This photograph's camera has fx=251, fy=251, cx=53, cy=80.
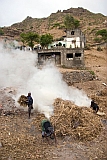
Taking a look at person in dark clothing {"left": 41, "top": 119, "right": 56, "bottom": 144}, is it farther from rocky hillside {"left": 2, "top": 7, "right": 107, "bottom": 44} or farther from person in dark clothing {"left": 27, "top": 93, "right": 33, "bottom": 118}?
rocky hillside {"left": 2, "top": 7, "right": 107, "bottom": 44}

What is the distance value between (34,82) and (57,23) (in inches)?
2404

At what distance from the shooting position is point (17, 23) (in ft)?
295

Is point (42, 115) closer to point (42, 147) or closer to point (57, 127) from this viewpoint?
point (57, 127)

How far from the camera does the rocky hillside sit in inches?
2566

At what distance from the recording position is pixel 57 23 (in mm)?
72062

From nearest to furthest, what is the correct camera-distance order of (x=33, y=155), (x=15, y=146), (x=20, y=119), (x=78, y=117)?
1. (x=33, y=155)
2. (x=15, y=146)
3. (x=78, y=117)
4. (x=20, y=119)

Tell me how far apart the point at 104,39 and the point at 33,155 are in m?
45.5

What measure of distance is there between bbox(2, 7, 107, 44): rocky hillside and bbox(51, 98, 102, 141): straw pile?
53621mm

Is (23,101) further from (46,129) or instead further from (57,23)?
(57,23)

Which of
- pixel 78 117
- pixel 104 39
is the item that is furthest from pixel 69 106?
pixel 104 39

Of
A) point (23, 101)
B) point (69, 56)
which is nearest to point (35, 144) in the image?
point (23, 101)

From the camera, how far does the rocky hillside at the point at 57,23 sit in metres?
65.2

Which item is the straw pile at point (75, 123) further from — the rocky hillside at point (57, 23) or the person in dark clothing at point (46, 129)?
the rocky hillside at point (57, 23)

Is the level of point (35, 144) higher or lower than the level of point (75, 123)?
lower
